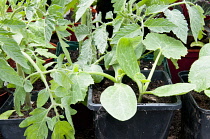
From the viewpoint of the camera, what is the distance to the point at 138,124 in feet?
2.71

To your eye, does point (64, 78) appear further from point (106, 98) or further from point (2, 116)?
point (2, 116)

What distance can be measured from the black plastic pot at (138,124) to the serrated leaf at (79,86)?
0.15 feet

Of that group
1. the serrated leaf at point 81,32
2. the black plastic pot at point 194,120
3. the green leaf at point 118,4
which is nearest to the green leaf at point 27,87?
the serrated leaf at point 81,32


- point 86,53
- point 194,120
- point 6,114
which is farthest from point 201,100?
point 6,114

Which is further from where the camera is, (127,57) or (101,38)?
(101,38)

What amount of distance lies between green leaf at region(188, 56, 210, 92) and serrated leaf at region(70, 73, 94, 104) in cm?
33

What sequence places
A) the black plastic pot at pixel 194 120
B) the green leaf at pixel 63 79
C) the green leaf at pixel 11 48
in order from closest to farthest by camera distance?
the green leaf at pixel 11 48 < the green leaf at pixel 63 79 < the black plastic pot at pixel 194 120

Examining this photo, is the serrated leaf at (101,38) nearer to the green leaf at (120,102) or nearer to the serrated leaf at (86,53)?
the serrated leaf at (86,53)

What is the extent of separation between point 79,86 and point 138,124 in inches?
9.3

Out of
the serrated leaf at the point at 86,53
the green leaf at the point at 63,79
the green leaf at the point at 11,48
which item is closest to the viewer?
the green leaf at the point at 11,48

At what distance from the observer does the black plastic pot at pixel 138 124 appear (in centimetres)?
80

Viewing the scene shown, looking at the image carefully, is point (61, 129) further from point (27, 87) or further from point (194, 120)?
point (194, 120)

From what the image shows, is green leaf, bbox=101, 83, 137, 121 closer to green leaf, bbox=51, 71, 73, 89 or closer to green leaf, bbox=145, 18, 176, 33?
green leaf, bbox=51, 71, 73, 89

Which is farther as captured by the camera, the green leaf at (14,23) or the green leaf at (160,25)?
the green leaf at (160,25)
